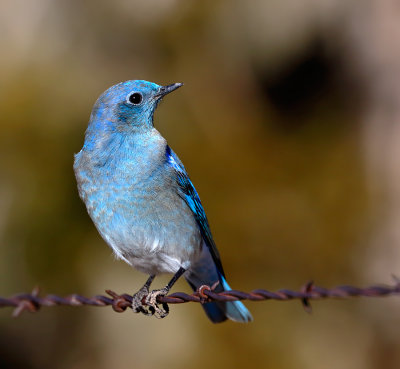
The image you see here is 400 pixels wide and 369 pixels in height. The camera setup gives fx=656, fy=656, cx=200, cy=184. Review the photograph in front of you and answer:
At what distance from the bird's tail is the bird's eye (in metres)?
1.32

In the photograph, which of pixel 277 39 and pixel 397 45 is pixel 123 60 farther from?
pixel 397 45

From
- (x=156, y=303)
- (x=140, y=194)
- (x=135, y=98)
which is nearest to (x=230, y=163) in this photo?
(x=135, y=98)

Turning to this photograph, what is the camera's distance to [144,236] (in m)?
4.81

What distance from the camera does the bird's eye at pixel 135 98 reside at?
5.16 meters

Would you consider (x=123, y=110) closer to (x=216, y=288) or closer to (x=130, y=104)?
(x=130, y=104)

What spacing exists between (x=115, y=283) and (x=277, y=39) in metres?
4.13

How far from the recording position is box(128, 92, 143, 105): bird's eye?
5.16 metres

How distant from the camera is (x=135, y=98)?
518 cm

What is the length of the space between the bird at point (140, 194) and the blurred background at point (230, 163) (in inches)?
112

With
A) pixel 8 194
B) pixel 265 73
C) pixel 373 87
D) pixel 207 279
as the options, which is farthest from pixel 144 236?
pixel 373 87

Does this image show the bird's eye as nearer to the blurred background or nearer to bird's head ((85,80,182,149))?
bird's head ((85,80,182,149))

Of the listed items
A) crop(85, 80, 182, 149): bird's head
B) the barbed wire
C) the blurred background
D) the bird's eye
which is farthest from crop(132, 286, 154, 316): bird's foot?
the blurred background

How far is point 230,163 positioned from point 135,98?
384cm

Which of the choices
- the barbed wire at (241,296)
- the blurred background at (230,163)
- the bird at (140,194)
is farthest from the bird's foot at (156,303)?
the blurred background at (230,163)
